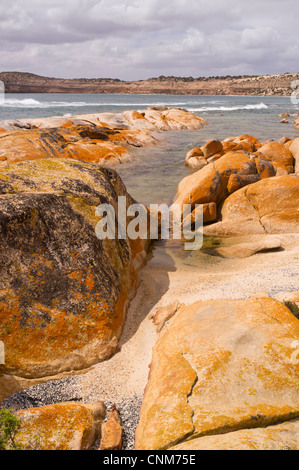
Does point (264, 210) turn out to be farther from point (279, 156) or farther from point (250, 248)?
point (279, 156)

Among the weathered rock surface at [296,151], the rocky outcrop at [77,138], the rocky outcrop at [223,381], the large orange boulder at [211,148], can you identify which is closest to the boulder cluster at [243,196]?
the weathered rock surface at [296,151]

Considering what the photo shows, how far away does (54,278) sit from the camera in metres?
4.73

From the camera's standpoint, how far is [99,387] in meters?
4.19

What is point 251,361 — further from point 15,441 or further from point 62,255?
point 62,255

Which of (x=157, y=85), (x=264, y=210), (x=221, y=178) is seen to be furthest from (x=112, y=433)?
(x=157, y=85)

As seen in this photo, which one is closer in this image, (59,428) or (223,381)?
(59,428)

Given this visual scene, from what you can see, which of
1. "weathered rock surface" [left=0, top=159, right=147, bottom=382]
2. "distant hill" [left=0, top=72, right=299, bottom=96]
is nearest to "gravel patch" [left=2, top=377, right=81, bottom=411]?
"weathered rock surface" [left=0, top=159, right=147, bottom=382]

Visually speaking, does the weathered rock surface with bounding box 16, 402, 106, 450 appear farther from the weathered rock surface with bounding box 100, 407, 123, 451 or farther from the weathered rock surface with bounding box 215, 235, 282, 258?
the weathered rock surface with bounding box 215, 235, 282, 258

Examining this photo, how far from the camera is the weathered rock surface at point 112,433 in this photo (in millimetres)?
3336

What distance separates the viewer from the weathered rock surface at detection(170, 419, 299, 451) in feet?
9.16

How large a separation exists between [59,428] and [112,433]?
0.57 meters
